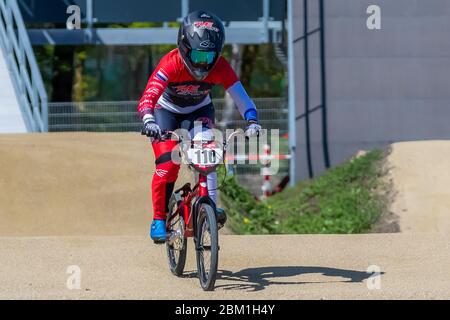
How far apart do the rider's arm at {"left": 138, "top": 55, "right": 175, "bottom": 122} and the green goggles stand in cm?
28

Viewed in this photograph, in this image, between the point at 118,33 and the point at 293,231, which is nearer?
the point at 293,231

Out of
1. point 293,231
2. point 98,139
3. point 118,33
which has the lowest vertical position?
point 293,231

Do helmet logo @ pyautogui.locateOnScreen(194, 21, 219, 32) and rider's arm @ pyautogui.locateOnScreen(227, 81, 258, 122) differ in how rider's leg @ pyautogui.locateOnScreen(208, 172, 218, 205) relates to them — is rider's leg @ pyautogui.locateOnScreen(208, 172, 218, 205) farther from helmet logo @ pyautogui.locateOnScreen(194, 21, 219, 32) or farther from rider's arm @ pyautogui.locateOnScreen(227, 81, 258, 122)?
helmet logo @ pyautogui.locateOnScreen(194, 21, 219, 32)

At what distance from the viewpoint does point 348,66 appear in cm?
2055

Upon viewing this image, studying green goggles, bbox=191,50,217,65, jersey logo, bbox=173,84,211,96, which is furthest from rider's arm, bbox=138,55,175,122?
green goggles, bbox=191,50,217,65

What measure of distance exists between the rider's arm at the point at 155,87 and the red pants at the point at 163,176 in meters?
0.36

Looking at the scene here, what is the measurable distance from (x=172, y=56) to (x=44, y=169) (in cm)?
739

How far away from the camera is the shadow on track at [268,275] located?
9.10m

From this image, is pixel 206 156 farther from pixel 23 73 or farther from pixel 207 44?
pixel 23 73

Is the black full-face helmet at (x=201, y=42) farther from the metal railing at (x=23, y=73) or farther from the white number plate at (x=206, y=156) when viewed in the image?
the metal railing at (x=23, y=73)

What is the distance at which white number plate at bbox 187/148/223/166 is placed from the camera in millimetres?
8711

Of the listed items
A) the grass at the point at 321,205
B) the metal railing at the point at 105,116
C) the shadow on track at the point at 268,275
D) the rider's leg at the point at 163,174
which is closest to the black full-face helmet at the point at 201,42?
the rider's leg at the point at 163,174
